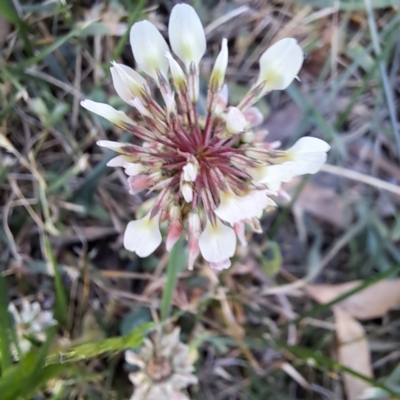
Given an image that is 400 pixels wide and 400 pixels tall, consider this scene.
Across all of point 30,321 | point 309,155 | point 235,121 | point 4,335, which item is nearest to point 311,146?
point 309,155

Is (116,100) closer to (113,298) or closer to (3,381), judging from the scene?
(113,298)

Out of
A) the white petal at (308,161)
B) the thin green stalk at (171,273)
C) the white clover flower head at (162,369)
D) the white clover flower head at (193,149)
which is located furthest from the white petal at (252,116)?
the white clover flower head at (162,369)

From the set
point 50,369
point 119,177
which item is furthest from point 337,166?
point 50,369

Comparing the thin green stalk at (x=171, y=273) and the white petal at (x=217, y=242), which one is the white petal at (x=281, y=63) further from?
the thin green stalk at (x=171, y=273)

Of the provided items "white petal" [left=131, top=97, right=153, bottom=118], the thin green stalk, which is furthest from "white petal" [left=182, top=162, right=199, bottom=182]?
the thin green stalk

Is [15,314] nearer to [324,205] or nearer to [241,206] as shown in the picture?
[241,206]

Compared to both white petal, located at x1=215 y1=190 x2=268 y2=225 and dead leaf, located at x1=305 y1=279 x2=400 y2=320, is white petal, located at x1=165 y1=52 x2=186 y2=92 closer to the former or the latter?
white petal, located at x1=215 y1=190 x2=268 y2=225

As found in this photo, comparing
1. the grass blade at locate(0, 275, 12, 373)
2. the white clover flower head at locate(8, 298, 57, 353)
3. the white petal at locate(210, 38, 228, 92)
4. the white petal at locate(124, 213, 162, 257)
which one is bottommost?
the white clover flower head at locate(8, 298, 57, 353)
